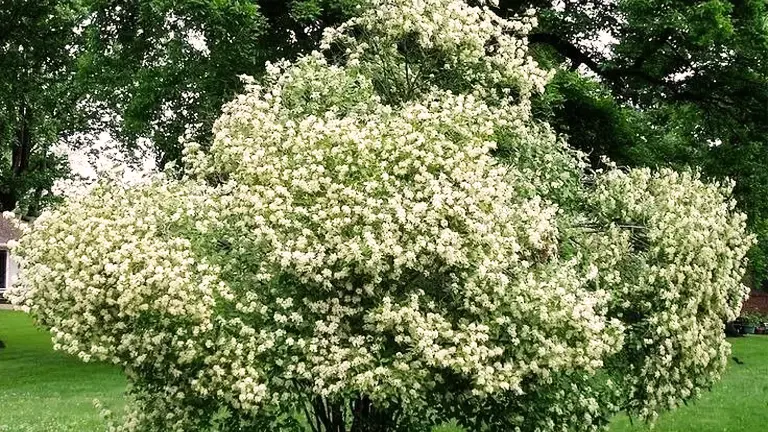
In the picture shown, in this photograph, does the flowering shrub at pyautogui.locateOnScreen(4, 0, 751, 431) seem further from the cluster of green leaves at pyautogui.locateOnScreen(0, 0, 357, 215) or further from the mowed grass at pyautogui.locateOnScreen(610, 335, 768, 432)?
the cluster of green leaves at pyautogui.locateOnScreen(0, 0, 357, 215)

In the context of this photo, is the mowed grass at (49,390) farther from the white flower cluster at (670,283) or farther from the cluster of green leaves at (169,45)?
the white flower cluster at (670,283)

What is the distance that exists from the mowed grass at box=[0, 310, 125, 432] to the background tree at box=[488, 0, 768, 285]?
970 centimetres

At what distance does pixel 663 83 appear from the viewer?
61.8 ft

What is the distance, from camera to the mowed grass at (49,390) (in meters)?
15.1

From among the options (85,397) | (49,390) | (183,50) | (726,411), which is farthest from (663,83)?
(49,390)

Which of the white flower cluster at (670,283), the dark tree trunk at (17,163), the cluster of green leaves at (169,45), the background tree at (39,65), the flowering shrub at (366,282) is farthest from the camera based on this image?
the dark tree trunk at (17,163)

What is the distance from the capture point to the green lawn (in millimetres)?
15086

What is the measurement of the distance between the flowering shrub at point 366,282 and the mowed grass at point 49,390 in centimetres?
640

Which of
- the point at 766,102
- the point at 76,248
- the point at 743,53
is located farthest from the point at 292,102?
the point at 766,102

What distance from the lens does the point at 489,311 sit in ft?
27.3

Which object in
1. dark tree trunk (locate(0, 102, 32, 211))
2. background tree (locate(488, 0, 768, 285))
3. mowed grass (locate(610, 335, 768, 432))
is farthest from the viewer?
dark tree trunk (locate(0, 102, 32, 211))

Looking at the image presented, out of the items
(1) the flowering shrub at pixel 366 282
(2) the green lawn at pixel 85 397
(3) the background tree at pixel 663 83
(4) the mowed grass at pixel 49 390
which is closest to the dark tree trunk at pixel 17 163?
(4) the mowed grass at pixel 49 390

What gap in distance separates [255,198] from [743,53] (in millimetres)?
11571

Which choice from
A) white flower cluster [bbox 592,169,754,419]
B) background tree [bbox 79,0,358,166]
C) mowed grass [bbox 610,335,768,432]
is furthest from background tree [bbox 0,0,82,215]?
mowed grass [bbox 610,335,768,432]
